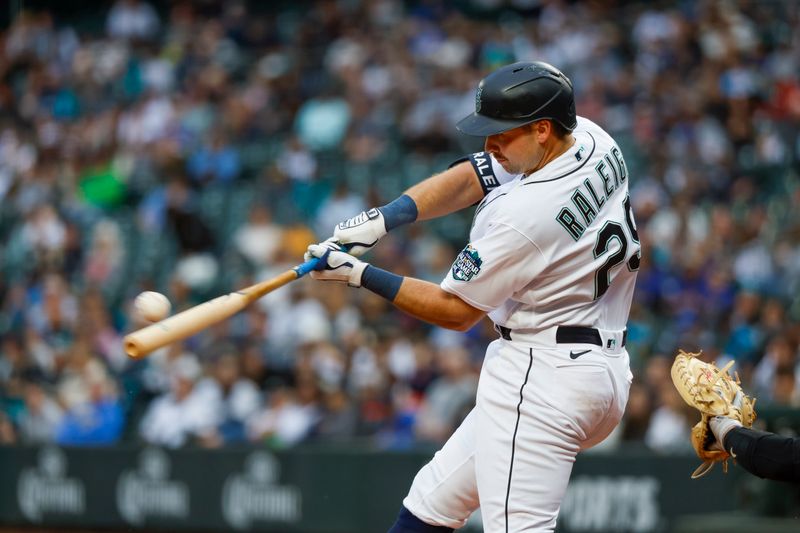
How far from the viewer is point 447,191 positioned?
15.1 ft

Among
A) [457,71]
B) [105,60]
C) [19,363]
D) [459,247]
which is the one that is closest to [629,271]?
[459,247]

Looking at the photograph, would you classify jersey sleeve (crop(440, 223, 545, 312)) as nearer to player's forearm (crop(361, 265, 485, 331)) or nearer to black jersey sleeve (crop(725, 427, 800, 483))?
player's forearm (crop(361, 265, 485, 331))

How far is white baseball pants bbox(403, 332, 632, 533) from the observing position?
3.99m

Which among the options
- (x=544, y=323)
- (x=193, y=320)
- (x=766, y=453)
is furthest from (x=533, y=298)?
(x=193, y=320)

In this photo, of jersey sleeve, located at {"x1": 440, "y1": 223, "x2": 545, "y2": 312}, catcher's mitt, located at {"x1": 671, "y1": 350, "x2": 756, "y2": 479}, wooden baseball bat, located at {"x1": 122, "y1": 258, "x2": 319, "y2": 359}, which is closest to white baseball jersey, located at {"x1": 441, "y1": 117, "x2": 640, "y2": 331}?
A: jersey sleeve, located at {"x1": 440, "y1": 223, "x2": 545, "y2": 312}

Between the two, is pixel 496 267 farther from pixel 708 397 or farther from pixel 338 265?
pixel 708 397

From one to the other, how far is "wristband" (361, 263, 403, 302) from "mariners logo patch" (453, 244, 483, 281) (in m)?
0.21

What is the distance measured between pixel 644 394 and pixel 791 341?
103cm

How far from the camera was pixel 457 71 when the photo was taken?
11766 millimetres

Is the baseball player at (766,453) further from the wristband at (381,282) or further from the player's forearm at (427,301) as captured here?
the wristband at (381,282)

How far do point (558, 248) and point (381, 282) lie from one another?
60 centimetres

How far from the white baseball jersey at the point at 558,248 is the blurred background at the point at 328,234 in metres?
1.94

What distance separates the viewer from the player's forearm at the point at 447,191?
15.0ft

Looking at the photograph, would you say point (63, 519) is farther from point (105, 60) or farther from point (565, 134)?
point (565, 134)
